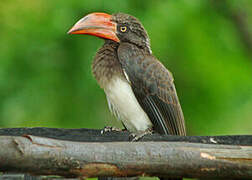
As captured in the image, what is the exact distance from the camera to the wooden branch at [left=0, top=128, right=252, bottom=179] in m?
2.01

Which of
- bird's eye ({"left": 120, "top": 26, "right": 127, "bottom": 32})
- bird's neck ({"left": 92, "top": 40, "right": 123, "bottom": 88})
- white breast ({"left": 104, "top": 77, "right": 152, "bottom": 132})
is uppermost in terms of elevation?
bird's eye ({"left": 120, "top": 26, "right": 127, "bottom": 32})

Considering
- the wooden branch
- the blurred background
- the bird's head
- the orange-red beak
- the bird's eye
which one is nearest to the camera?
the wooden branch

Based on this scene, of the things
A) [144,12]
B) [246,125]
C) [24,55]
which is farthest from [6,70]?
[246,125]

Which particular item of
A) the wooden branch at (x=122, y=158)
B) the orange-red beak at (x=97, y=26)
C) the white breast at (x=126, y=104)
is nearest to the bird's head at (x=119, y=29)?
the orange-red beak at (x=97, y=26)

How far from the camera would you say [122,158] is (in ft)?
7.02

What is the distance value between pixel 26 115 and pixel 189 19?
1849 mm

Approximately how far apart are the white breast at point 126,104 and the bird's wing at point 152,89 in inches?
1.5

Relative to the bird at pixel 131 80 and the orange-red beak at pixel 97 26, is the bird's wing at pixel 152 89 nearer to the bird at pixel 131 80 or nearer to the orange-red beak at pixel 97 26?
the bird at pixel 131 80

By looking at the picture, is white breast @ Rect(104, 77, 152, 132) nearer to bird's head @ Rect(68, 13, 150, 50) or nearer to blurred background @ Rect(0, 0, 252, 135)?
bird's head @ Rect(68, 13, 150, 50)

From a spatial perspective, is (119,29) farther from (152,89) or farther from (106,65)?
(152,89)

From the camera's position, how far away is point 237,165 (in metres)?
2.22

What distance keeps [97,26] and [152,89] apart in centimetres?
58

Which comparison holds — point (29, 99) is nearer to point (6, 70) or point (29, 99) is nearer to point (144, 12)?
point (6, 70)

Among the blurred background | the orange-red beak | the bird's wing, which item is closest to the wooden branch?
the bird's wing
